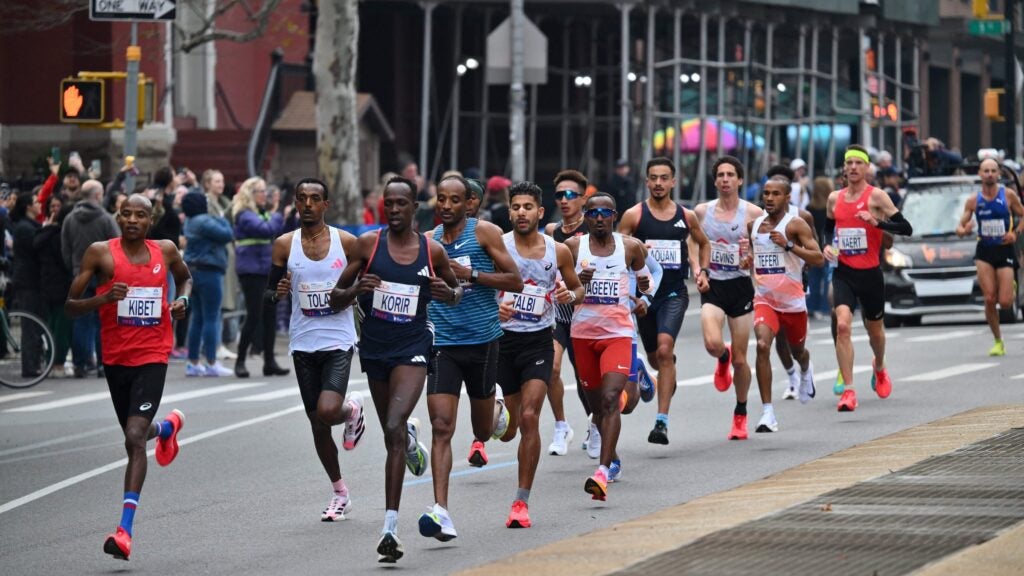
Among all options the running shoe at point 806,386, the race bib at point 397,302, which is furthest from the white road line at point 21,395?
the race bib at point 397,302

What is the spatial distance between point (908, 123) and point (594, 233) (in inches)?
1824

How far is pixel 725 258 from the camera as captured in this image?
15.2 metres

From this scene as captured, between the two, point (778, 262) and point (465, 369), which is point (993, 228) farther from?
point (465, 369)

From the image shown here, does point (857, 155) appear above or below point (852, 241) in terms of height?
above

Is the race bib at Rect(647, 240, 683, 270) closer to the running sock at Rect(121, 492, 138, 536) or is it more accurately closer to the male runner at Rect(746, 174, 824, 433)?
the male runner at Rect(746, 174, 824, 433)

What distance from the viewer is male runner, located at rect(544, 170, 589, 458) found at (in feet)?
44.5

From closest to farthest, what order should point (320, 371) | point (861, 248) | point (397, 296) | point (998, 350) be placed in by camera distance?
point (397, 296), point (320, 371), point (861, 248), point (998, 350)

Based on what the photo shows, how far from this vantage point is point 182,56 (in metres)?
35.9

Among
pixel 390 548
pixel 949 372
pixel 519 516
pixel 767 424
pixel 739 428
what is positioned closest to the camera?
pixel 390 548

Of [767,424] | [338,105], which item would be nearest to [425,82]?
[338,105]

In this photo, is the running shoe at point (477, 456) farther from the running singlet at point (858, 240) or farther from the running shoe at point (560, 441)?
the running singlet at point (858, 240)

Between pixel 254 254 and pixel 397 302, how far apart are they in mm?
10687

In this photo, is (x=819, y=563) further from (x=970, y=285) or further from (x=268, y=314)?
(x=970, y=285)

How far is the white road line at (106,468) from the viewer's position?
12562mm
